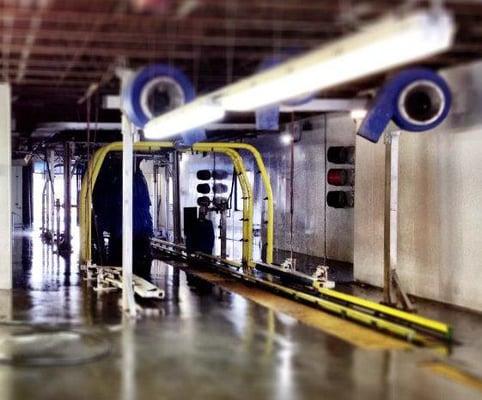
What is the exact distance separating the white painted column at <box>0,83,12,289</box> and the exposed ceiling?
744mm

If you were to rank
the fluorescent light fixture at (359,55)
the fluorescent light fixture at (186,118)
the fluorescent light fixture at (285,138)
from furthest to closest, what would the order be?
the fluorescent light fixture at (285,138)
the fluorescent light fixture at (186,118)
the fluorescent light fixture at (359,55)

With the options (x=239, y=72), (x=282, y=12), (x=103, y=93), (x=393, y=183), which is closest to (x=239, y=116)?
(x=103, y=93)

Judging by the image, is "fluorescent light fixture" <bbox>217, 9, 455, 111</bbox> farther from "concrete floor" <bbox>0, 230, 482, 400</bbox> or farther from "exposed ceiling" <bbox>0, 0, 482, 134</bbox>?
"concrete floor" <bbox>0, 230, 482, 400</bbox>

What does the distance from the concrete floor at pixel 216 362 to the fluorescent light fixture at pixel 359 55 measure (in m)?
2.13

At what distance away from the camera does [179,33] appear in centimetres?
684

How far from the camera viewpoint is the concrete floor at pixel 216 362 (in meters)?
5.19

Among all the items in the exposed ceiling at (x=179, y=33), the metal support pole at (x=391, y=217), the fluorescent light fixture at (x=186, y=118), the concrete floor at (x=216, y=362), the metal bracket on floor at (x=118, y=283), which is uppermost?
the exposed ceiling at (x=179, y=33)

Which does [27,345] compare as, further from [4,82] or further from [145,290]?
[4,82]

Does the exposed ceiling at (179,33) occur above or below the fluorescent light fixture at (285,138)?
above

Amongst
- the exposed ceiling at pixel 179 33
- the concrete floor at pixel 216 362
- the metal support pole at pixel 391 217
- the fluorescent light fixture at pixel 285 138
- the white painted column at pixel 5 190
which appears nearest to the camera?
the concrete floor at pixel 216 362

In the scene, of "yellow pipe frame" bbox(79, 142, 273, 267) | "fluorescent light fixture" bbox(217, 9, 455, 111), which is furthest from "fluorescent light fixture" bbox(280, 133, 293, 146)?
"fluorescent light fixture" bbox(217, 9, 455, 111)

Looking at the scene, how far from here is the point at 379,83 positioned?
31.4 ft

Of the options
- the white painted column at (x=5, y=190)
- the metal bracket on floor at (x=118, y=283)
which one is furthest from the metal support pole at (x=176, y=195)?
the white painted column at (x=5, y=190)

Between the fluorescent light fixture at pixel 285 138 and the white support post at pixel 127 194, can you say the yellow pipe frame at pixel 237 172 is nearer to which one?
the white support post at pixel 127 194
